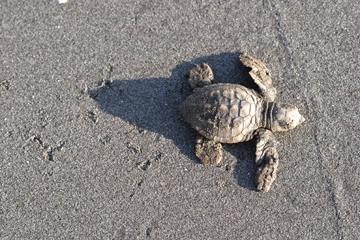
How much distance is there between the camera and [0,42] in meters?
3.74

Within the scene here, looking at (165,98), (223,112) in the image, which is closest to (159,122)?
(165,98)

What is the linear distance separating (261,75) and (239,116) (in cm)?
78

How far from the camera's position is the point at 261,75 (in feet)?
11.4

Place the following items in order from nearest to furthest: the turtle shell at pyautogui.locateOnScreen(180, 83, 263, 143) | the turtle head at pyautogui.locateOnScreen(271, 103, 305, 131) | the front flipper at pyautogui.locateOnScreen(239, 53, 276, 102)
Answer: the turtle shell at pyautogui.locateOnScreen(180, 83, 263, 143) < the turtle head at pyautogui.locateOnScreen(271, 103, 305, 131) < the front flipper at pyautogui.locateOnScreen(239, 53, 276, 102)

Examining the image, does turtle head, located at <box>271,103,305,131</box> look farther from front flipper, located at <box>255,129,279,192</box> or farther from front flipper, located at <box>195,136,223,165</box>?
front flipper, located at <box>195,136,223,165</box>

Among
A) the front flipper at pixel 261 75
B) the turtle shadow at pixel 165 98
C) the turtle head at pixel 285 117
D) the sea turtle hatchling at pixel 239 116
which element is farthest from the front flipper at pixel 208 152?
the front flipper at pixel 261 75

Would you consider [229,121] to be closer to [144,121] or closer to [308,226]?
[144,121]

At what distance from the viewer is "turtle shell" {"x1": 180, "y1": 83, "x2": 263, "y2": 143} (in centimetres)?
312

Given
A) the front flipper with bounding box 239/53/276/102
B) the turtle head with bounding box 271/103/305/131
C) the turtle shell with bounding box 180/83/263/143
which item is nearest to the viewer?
the turtle shell with bounding box 180/83/263/143

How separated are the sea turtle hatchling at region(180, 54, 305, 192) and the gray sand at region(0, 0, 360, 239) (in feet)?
0.57

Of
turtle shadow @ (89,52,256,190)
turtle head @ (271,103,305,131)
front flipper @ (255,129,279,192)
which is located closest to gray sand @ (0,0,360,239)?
turtle shadow @ (89,52,256,190)

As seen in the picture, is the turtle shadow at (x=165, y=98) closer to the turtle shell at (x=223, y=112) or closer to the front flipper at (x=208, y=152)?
the front flipper at (x=208, y=152)

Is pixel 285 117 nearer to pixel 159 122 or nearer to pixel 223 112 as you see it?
pixel 223 112

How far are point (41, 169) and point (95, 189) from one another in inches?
31.8
